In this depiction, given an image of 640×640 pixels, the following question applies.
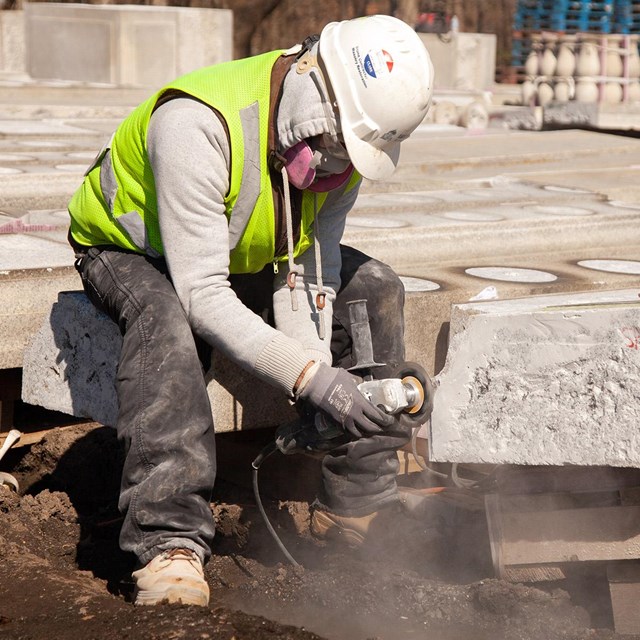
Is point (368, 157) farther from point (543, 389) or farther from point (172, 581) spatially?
point (172, 581)

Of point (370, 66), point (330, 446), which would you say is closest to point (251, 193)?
point (370, 66)

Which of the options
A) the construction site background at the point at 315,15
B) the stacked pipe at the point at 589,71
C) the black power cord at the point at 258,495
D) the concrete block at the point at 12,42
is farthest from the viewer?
the construction site background at the point at 315,15

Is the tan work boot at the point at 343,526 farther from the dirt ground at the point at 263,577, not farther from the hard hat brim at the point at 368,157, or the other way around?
the hard hat brim at the point at 368,157

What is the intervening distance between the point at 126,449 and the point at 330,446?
0.62m

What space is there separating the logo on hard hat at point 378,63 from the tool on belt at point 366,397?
2.42 ft

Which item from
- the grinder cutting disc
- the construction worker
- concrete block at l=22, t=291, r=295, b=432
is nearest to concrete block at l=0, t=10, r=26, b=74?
concrete block at l=22, t=291, r=295, b=432

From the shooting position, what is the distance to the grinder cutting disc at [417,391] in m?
3.14

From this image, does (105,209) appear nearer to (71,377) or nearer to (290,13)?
(71,377)

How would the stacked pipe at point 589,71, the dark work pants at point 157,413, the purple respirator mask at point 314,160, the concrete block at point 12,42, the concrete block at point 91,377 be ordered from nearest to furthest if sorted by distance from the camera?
1. the dark work pants at point 157,413
2. the purple respirator mask at point 314,160
3. the concrete block at point 91,377
4. the stacked pipe at point 589,71
5. the concrete block at point 12,42

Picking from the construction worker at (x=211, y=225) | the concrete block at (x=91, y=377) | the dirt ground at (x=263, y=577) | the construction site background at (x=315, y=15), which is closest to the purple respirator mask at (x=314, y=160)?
the construction worker at (x=211, y=225)

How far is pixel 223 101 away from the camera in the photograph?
3096 mm

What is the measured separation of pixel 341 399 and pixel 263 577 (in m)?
0.83

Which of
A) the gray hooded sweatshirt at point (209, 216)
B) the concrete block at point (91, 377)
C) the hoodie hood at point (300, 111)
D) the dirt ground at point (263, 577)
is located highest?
the hoodie hood at point (300, 111)

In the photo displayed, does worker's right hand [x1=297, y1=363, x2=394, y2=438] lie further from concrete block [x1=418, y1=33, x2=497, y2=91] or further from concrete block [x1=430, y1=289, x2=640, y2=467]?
concrete block [x1=418, y1=33, x2=497, y2=91]
